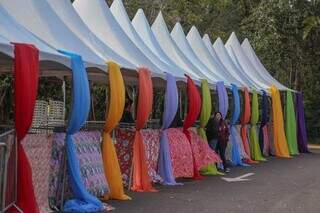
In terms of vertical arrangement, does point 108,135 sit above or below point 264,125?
below

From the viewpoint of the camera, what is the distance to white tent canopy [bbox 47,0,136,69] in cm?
1208

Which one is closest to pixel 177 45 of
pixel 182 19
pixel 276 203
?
pixel 276 203

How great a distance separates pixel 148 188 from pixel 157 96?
342 inches

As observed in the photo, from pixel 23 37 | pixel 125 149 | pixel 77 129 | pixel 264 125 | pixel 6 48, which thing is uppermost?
pixel 23 37

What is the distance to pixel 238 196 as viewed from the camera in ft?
40.8

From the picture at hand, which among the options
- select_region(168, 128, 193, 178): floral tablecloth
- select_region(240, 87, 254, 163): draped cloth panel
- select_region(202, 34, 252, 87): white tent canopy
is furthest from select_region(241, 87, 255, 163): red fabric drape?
select_region(168, 128, 193, 178): floral tablecloth

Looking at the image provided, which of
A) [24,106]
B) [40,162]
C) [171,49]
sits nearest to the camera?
[24,106]

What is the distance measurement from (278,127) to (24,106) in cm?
1668

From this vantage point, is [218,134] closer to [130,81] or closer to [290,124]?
[130,81]

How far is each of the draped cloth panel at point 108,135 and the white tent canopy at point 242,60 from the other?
44.1 ft

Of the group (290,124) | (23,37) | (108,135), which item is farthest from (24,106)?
(290,124)

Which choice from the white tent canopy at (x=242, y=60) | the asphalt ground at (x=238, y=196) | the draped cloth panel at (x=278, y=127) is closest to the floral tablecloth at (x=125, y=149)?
the asphalt ground at (x=238, y=196)

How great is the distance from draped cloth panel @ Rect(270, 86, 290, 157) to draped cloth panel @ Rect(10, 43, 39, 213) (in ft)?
52.4

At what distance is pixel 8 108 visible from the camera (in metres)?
21.7
